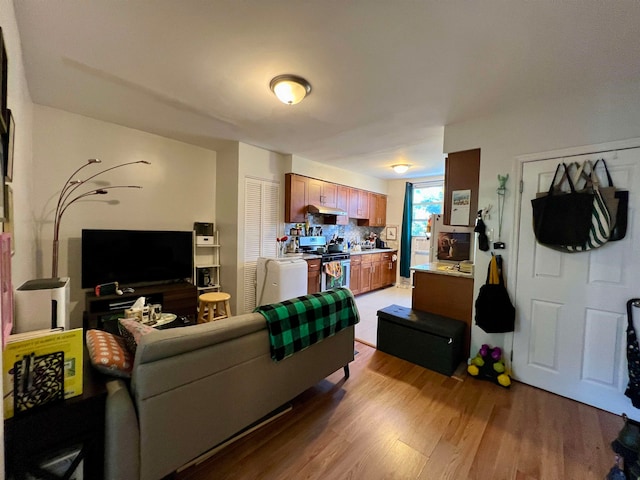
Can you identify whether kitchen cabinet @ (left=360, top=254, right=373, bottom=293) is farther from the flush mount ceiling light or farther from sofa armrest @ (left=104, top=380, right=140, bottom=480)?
sofa armrest @ (left=104, top=380, right=140, bottom=480)

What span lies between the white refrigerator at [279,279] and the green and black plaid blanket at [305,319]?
1.62 m

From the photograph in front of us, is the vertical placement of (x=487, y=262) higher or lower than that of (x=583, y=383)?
higher

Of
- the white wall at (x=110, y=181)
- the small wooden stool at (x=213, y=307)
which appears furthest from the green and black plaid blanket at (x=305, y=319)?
the white wall at (x=110, y=181)

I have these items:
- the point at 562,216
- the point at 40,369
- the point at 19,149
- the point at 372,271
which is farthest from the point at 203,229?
the point at 562,216

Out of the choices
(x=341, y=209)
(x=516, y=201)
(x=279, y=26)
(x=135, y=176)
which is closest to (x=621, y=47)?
(x=516, y=201)

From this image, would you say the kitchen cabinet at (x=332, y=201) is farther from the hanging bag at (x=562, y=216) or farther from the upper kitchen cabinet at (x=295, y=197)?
the hanging bag at (x=562, y=216)

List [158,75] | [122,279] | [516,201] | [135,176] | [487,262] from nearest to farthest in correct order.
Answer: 1. [158,75]
2. [516,201]
3. [487,262]
4. [122,279]
5. [135,176]

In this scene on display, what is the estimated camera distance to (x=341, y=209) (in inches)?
205

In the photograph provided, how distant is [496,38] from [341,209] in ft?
12.3

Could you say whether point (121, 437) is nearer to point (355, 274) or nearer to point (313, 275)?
point (313, 275)

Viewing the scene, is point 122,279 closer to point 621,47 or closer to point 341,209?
point 341,209

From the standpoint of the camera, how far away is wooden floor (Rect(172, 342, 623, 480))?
1500mm

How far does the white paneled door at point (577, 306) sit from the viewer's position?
1.94 m

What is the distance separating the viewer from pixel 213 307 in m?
3.33
